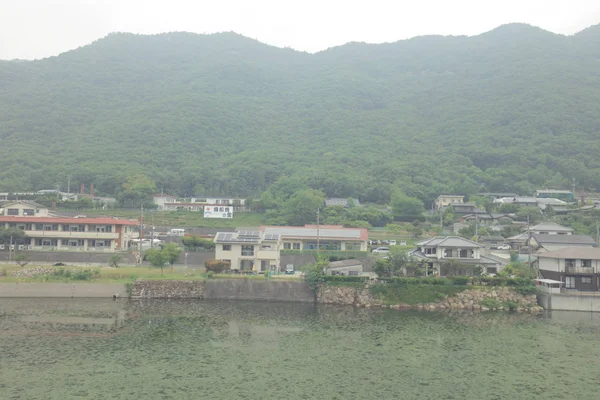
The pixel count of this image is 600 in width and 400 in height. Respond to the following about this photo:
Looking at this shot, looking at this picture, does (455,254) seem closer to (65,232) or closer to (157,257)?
(157,257)

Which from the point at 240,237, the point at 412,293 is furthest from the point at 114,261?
the point at 412,293

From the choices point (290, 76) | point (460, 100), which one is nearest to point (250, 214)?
point (460, 100)

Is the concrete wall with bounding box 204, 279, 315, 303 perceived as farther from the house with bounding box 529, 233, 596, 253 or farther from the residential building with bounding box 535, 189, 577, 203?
the residential building with bounding box 535, 189, 577, 203

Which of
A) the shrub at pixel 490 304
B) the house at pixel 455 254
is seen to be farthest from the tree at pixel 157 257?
the shrub at pixel 490 304

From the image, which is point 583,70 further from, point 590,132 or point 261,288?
point 261,288

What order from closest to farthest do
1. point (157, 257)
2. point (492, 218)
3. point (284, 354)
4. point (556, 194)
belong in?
point (284, 354), point (157, 257), point (492, 218), point (556, 194)

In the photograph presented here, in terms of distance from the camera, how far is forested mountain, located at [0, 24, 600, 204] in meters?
92.8

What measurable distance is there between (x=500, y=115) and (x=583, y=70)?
A: 56.7 metres

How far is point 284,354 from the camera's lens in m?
20.6

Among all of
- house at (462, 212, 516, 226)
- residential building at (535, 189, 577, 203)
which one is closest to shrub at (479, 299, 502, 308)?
house at (462, 212, 516, 226)

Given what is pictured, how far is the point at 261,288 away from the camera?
33781 mm

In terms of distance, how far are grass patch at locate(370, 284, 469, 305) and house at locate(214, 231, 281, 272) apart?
9.80 metres

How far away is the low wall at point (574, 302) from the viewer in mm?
32688

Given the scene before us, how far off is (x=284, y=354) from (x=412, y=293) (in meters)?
15.4
